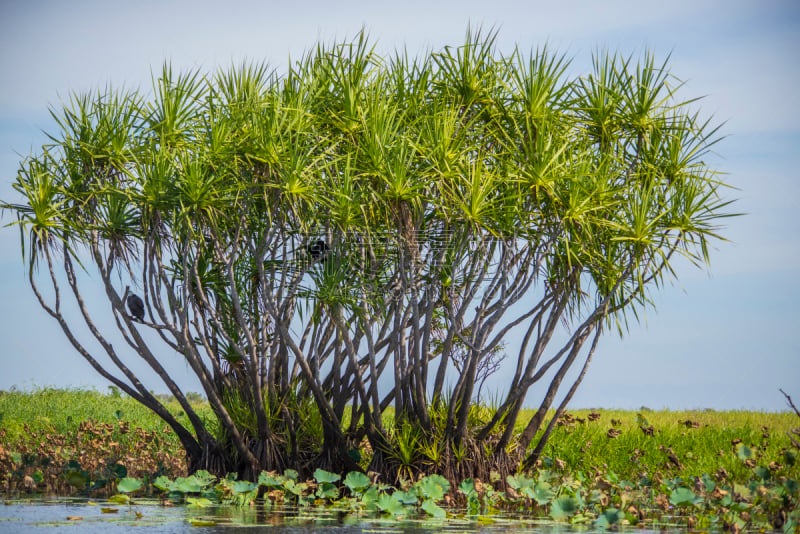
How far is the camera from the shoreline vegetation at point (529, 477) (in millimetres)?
7320

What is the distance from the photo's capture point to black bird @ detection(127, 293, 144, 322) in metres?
10.1

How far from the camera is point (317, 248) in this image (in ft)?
31.5

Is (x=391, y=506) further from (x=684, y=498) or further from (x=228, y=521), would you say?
(x=684, y=498)

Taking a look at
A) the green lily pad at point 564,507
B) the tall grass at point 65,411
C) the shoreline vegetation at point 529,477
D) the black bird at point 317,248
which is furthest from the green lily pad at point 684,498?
the tall grass at point 65,411

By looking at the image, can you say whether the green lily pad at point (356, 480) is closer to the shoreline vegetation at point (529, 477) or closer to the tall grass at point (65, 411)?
the shoreline vegetation at point (529, 477)

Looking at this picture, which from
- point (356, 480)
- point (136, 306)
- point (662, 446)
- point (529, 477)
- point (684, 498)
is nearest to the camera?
point (684, 498)

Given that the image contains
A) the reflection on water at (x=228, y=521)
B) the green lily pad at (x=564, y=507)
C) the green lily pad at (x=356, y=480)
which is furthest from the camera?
the green lily pad at (x=356, y=480)

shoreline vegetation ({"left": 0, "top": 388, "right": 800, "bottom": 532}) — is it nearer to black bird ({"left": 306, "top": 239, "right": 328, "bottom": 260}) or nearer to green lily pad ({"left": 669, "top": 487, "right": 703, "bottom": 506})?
green lily pad ({"left": 669, "top": 487, "right": 703, "bottom": 506})

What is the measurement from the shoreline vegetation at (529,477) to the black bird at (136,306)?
1.82 m

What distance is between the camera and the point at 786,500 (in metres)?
6.95

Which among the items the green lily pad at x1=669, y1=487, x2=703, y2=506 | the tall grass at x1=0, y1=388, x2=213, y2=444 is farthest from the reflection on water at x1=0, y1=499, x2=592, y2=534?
the tall grass at x1=0, y1=388, x2=213, y2=444

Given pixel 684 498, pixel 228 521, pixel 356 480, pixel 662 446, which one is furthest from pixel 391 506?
pixel 662 446

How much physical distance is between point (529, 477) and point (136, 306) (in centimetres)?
511

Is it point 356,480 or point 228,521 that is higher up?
point 356,480
